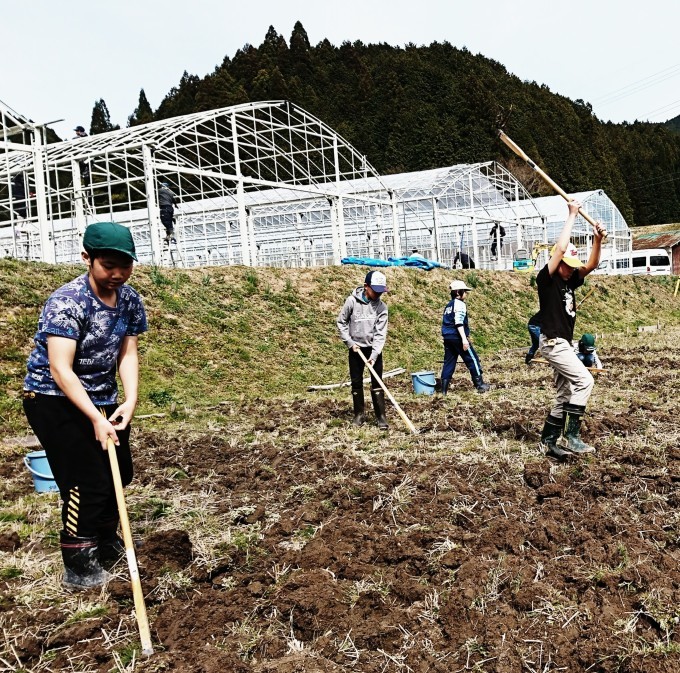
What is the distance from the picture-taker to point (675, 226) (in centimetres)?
5288

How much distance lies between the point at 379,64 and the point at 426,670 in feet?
250

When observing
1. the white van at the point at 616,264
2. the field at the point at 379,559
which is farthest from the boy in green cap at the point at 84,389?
the white van at the point at 616,264

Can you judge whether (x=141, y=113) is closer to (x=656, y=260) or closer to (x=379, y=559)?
(x=656, y=260)

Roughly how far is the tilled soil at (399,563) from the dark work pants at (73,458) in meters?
0.41

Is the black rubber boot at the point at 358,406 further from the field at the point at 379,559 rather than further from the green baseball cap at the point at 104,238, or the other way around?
the green baseball cap at the point at 104,238

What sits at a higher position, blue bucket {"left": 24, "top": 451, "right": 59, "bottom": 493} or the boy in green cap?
the boy in green cap

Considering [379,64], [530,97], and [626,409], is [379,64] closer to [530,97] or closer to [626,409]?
[530,97]

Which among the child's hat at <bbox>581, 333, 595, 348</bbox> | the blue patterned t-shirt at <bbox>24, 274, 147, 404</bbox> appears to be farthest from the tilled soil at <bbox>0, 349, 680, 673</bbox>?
the child's hat at <bbox>581, 333, 595, 348</bbox>

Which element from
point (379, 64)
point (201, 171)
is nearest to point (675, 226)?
point (379, 64)

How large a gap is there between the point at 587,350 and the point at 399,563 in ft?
22.4

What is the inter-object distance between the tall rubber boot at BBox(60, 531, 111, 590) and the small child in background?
24.6ft

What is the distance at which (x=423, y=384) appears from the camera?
9.56m

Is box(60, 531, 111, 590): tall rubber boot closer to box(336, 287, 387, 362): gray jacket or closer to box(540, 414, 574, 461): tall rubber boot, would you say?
box(540, 414, 574, 461): tall rubber boot

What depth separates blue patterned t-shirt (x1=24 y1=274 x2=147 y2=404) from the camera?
3.25 metres
